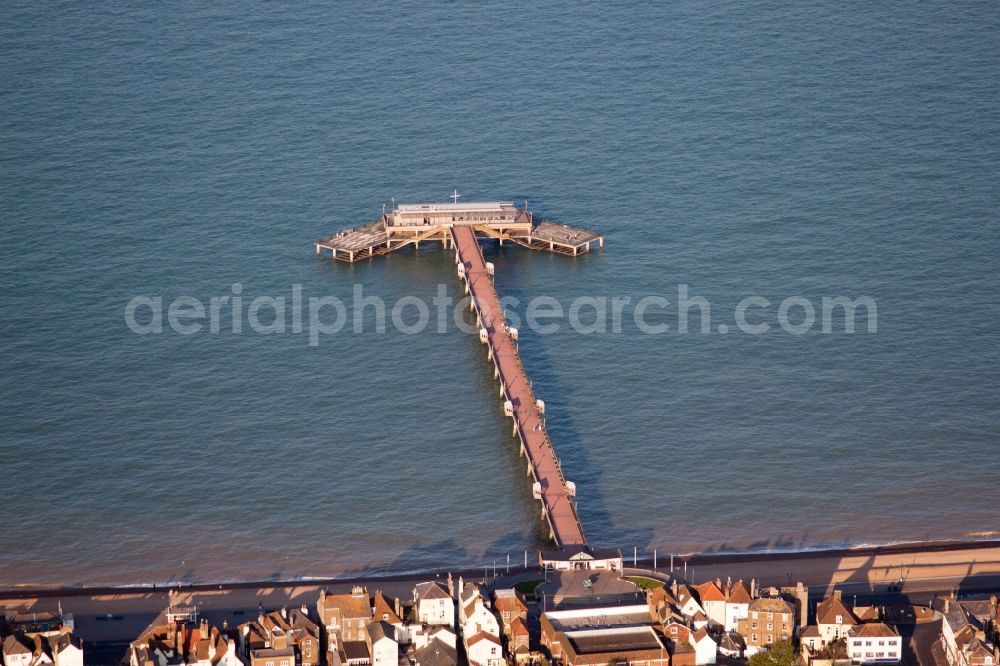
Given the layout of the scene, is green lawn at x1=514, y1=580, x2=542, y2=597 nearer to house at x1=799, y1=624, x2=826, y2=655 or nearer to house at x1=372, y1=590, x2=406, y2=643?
house at x1=372, y1=590, x2=406, y2=643

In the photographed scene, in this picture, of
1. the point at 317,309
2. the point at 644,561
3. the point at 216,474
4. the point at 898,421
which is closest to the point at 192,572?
the point at 216,474

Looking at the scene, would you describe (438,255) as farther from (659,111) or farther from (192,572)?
(192,572)

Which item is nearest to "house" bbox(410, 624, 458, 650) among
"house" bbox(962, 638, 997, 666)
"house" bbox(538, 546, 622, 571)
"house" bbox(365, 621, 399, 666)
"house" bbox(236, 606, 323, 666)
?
"house" bbox(365, 621, 399, 666)

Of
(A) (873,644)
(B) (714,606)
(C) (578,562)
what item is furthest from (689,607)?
(A) (873,644)

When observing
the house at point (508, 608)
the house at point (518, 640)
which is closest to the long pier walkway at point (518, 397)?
the house at point (508, 608)

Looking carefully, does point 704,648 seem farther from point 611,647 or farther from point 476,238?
point 476,238

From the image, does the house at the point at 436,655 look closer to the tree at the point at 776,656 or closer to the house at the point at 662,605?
the house at the point at 662,605
